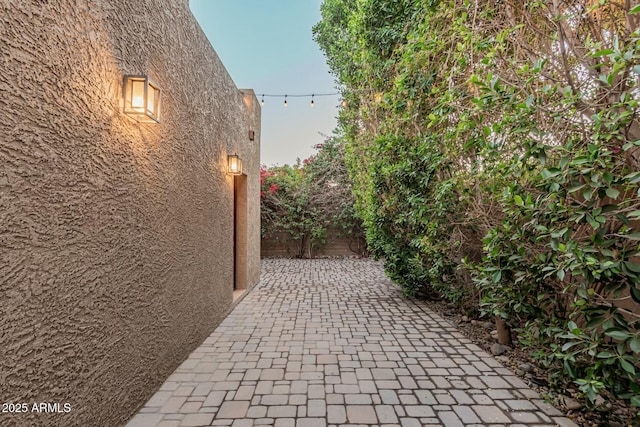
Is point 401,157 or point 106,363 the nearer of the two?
point 106,363

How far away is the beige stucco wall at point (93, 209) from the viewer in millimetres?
1392

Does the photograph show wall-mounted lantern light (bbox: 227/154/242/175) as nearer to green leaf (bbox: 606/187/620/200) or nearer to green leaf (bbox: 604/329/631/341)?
green leaf (bbox: 606/187/620/200)

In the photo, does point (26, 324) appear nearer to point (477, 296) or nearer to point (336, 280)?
point (477, 296)

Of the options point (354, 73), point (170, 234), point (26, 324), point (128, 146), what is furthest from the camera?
point (354, 73)

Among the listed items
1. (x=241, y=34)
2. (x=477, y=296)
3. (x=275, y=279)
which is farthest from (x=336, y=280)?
(x=241, y=34)

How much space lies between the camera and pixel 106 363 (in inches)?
77.4

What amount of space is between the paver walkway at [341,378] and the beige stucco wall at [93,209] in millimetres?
414

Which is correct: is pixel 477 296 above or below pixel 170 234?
below

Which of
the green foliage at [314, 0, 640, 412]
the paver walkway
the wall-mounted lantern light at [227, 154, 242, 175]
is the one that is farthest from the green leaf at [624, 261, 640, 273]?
the wall-mounted lantern light at [227, 154, 242, 175]

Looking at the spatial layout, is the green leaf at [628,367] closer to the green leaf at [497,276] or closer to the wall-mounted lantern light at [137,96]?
the green leaf at [497,276]

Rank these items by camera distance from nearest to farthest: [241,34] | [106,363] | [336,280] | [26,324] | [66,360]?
1. [26,324]
2. [66,360]
3. [106,363]
4. [336,280]
5. [241,34]

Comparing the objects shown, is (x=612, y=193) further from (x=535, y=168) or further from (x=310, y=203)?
(x=310, y=203)

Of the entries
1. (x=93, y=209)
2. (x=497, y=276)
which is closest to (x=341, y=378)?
(x=497, y=276)

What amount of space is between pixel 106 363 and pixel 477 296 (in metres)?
4.38
